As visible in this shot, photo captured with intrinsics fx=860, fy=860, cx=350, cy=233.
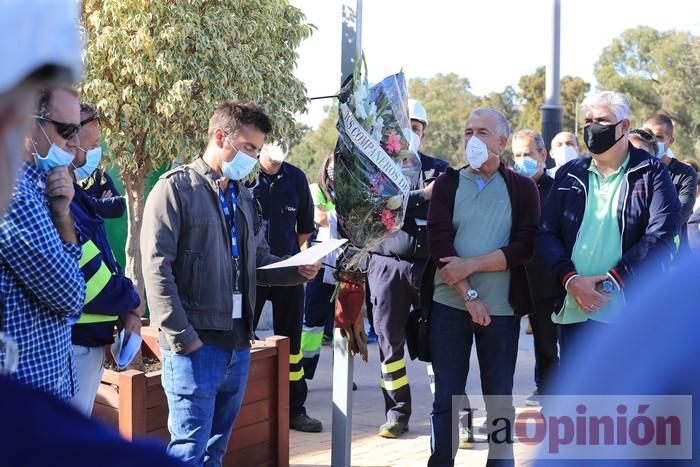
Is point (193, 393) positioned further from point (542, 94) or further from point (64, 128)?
point (542, 94)

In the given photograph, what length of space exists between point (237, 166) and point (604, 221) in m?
2.03

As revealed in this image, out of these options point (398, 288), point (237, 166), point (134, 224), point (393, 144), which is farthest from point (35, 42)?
point (134, 224)

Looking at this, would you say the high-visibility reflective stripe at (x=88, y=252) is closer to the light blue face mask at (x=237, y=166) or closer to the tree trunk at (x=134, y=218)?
the light blue face mask at (x=237, y=166)

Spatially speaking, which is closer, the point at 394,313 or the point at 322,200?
the point at 394,313

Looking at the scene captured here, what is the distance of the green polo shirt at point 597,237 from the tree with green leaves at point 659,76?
39.8m

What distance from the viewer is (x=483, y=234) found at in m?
4.98

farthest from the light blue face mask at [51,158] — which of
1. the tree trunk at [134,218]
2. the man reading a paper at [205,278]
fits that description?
the tree trunk at [134,218]

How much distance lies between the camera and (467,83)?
70875 millimetres

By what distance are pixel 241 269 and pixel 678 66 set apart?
154 feet

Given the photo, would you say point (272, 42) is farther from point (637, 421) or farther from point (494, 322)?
point (637, 421)

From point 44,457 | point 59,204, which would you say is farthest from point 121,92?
point 44,457

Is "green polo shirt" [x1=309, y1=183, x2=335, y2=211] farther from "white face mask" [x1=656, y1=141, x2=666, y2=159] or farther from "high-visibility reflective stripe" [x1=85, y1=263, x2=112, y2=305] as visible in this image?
"white face mask" [x1=656, y1=141, x2=666, y2=159]

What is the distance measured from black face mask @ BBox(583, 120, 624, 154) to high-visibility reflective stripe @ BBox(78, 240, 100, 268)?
2.75m

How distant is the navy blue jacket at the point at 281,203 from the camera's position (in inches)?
271
